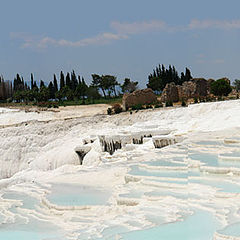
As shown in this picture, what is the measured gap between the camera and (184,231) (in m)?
3.15

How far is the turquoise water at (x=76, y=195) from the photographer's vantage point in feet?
15.3

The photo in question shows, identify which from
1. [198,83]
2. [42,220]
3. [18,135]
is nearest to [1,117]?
[18,135]

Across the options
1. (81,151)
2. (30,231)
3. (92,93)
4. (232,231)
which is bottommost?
(81,151)

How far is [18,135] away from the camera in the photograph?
19.5 meters

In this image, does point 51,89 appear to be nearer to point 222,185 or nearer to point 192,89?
point 192,89

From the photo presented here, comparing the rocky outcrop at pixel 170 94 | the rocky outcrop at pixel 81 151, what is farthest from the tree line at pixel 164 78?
the rocky outcrop at pixel 81 151

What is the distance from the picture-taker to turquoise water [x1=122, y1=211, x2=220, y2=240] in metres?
3.02

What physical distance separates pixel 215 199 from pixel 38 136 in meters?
15.8

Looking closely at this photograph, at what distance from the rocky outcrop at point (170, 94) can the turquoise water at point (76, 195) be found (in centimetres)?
1807

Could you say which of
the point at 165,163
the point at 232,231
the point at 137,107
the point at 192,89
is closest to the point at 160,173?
the point at 165,163

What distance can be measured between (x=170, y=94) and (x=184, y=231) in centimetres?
2077

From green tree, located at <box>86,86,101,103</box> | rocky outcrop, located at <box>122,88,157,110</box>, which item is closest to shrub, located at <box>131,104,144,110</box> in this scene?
rocky outcrop, located at <box>122,88,157,110</box>

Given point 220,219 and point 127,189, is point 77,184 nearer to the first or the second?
point 127,189

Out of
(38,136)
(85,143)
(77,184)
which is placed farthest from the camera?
(38,136)
